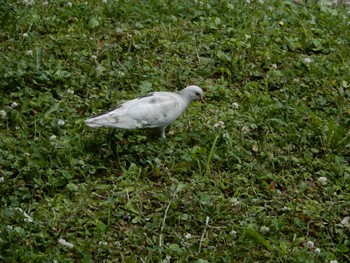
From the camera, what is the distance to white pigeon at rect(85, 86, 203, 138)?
491 centimetres

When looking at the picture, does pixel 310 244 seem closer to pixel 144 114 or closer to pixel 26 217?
pixel 144 114

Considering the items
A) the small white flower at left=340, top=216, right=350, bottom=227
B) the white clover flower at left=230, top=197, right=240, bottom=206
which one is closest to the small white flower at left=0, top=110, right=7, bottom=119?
the white clover flower at left=230, top=197, right=240, bottom=206

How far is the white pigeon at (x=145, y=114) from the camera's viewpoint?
16.1ft

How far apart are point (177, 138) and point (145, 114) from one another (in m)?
0.44

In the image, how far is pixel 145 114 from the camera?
16.5ft

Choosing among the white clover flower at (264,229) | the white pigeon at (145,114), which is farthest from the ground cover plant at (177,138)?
the white pigeon at (145,114)

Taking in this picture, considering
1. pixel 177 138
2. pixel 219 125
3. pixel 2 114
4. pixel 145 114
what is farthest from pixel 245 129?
pixel 2 114

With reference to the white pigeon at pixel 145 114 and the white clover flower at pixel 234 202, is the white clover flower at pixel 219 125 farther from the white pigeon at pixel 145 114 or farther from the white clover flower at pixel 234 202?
the white clover flower at pixel 234 202

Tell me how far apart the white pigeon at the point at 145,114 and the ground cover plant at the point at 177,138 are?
20 centimetres

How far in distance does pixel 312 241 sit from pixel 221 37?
9.23 ft

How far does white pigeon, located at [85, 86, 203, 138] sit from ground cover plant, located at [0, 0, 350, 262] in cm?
20

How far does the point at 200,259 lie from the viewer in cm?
423

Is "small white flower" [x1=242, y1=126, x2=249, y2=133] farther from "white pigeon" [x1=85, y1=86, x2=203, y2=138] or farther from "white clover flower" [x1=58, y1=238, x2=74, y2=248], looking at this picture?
"white clover flower" [x1=58, y1=238, x2=74, y2=248]

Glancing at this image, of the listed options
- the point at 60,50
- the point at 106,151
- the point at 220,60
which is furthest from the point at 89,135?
the point at 220,60
